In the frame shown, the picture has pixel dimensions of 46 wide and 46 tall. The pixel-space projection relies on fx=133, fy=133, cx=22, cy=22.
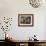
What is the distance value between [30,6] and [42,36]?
45.3 inches

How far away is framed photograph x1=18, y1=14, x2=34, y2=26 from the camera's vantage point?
475 centimetres

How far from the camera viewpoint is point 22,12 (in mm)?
4766

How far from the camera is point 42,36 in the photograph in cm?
471

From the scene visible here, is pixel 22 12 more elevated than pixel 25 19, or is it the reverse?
pixel 22 12

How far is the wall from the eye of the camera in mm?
4723

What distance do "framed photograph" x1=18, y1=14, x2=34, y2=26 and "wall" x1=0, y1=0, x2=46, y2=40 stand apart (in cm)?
11

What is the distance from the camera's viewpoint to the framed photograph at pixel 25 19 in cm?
475

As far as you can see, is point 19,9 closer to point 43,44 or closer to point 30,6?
point 30,6

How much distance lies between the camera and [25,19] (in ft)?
15.7

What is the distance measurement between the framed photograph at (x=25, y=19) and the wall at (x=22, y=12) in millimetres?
107

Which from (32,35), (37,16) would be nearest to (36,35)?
(32,35)

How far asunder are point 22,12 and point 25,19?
0.27 metres

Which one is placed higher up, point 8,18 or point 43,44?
point 8,18

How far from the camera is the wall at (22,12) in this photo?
472cm
